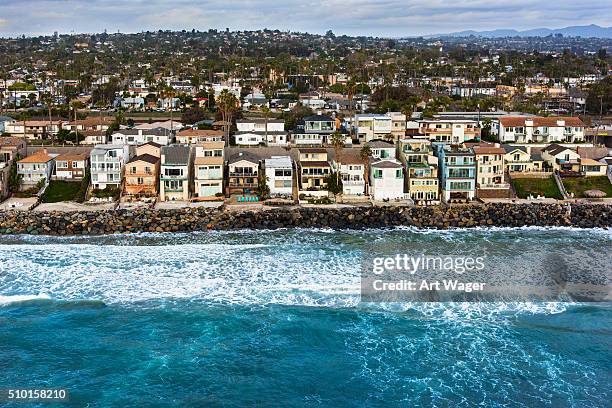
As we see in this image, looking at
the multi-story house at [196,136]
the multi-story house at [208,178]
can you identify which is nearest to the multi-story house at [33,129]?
the multi-story house at [196,136]

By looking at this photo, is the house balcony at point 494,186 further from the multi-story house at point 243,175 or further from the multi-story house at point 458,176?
the multi-story house at point 243,175

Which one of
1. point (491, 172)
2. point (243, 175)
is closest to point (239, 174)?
point (243, 175)

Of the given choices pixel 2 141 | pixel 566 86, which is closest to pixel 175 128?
pixel 2 141

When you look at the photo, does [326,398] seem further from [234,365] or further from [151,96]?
[151,96]

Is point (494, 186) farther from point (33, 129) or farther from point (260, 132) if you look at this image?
point (33, 129)

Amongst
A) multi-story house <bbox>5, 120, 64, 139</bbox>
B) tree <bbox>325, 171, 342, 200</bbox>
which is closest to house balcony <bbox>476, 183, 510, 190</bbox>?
tree <bbox>325, 171, 342, 200</bbox>

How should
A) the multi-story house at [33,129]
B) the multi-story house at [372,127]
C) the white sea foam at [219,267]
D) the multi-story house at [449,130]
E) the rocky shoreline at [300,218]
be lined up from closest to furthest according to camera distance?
1. the white sea foam at [219,267]
2. the rocky shoreline at [300,218]
3. the multi-story house at [449,130]
4. the multi-story house at [372,127]
5. the multi-story house at [33,129]

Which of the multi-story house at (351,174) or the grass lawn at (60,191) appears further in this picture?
the multi-story house at (351,174)
